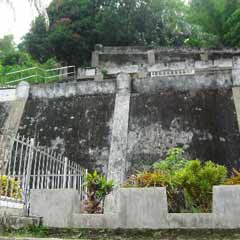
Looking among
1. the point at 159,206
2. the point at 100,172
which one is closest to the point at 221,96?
the point at 100,172

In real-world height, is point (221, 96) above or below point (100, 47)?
below

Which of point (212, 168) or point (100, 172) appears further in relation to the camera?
point (100, 172)

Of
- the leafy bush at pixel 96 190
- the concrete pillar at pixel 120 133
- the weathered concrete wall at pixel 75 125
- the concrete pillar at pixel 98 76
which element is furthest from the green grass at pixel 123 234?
the concrete pillar at pixel 98 76

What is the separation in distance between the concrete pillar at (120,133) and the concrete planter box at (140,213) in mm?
6340

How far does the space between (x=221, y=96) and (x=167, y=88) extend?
2.23 meters

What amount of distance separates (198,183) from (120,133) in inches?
347

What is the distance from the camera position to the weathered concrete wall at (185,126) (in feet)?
46.1

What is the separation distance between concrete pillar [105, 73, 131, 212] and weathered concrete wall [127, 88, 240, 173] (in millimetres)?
211

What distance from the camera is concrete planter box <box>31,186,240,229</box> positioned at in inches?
233

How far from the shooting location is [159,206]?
609 centimetres

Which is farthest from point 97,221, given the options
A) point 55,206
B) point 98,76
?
point 98,76

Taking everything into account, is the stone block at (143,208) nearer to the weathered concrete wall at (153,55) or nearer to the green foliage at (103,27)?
the weathered concrete wall at (153,55)

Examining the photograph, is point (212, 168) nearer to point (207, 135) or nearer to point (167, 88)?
point (207, 135)

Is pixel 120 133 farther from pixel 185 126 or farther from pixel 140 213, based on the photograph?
pixel 140 213
